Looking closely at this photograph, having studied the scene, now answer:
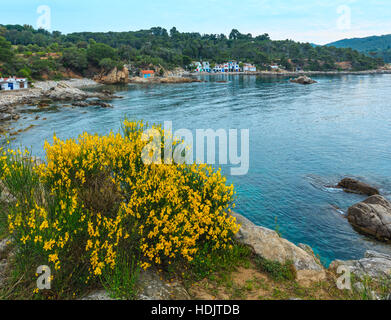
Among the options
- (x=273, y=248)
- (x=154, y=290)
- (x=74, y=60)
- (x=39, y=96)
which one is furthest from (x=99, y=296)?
(x=74, y=60)

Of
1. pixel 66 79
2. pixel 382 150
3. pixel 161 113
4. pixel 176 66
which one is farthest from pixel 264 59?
pixel 382 150

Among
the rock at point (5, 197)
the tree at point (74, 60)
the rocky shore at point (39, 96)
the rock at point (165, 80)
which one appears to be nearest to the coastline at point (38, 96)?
the rocky shore at point (39, 96)

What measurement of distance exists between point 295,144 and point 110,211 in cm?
2799

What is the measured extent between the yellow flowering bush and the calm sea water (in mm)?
6719

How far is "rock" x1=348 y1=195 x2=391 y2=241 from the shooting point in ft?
48.5

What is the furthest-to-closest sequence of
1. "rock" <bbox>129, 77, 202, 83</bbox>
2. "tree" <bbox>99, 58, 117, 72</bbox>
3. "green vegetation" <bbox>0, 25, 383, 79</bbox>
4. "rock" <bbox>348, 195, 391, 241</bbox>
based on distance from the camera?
1. "rock" <bbox>129, 77, 202, 83</bbox>
2. "tree" <bbox>99, 58, 117, 72</bbox>
3. "green vegetation" <bbox>0, 25, 383, 79</bbox>
4. "rock" <bbox>348, 195, 391, 241</bbox>

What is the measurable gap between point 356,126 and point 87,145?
41.0m

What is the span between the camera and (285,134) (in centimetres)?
3672

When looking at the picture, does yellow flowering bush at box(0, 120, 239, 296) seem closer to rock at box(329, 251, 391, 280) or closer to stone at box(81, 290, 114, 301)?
stone at box(81, 290, 114, 301)

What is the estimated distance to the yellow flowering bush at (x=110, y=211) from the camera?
6.34 metres

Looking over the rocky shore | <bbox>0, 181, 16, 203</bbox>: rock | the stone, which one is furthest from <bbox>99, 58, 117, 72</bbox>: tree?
the stone

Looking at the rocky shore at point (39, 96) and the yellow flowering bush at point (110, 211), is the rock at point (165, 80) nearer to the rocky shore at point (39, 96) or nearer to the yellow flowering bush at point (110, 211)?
the rocky shore at point (39, 96)

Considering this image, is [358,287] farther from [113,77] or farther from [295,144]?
[113,77]
